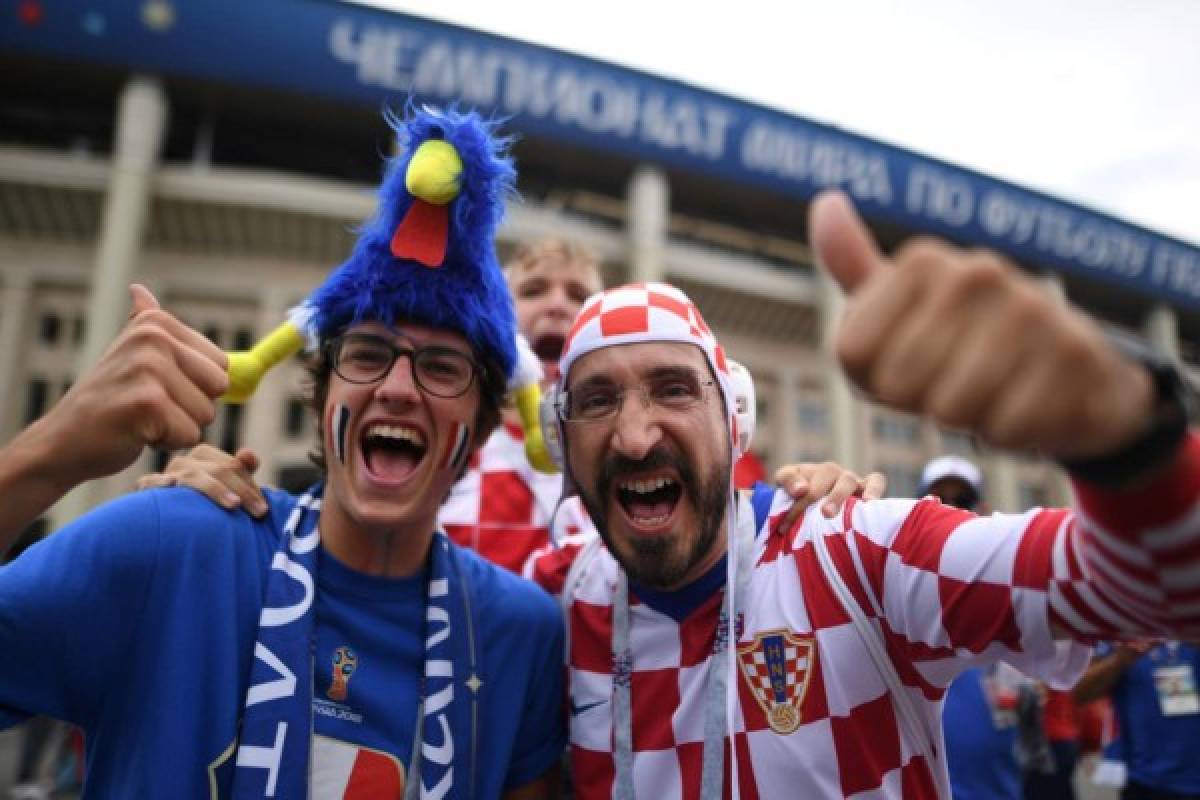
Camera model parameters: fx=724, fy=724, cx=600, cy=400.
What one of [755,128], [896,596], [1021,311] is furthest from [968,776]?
[755,128]

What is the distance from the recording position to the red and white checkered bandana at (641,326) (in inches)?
75.0

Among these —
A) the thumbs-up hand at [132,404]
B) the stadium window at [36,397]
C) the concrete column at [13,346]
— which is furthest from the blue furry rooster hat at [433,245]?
the stadium window at [36,397]

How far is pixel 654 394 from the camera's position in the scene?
1.89 metres

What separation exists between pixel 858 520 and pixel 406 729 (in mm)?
1151

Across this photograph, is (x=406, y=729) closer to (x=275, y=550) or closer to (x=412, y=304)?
(x=275, y=550)

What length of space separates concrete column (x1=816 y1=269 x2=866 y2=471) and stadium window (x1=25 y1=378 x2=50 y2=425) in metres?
14.0

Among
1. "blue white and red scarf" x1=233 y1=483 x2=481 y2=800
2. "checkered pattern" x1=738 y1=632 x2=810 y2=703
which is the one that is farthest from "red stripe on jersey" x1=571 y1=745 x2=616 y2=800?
"checkered pattern" x1=738 y1=632 x2=810 y2=703

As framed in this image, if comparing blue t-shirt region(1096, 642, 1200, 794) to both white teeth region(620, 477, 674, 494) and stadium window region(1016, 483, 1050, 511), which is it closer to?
white teeth region(620, 477, 674, 494)

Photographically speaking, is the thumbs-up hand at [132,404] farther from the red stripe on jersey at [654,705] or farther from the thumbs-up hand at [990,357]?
the red stripe on jersey at [654,705]

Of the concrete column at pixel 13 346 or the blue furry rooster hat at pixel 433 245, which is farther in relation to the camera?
the concrete column at pixel 13 346

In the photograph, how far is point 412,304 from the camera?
195 centimetres

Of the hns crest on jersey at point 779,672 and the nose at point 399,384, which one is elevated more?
the nose at point 399,384

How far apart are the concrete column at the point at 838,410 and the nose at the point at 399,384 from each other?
45.3ft

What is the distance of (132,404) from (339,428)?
2.53 ft
